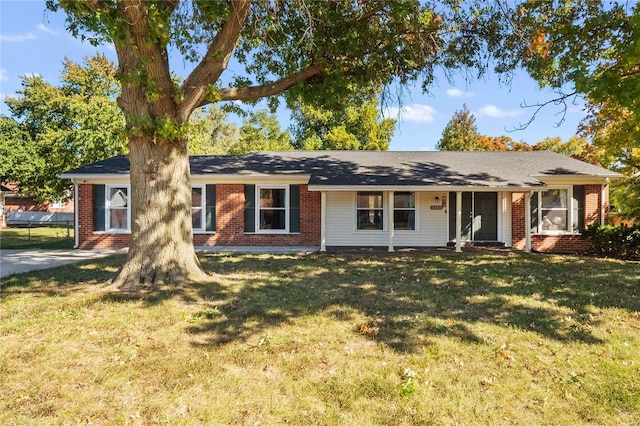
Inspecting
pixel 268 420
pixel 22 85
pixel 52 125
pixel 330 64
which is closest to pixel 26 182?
pixel 52 125

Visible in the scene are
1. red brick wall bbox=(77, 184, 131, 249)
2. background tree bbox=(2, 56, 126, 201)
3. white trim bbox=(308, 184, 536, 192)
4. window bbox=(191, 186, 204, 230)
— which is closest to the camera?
white trim bbox=(308, 184, 536, 192)

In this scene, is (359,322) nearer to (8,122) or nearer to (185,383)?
(185,383)

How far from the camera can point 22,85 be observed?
29.4m

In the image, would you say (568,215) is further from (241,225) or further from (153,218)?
(153,218)

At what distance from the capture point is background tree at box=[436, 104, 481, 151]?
2905cm

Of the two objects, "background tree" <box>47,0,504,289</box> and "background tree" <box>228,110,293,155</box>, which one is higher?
"background tree" <box>228,110,293,155</box>

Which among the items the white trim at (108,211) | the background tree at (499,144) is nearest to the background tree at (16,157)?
the white trim at (108,211)

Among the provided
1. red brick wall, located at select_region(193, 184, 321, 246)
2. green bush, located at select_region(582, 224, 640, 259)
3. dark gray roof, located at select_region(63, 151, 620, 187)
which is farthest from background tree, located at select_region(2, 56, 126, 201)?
green bush, located at select_region(582, 224, 640, 259)

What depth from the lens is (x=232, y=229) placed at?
13.8 m

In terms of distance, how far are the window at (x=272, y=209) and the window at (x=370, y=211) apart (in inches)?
110

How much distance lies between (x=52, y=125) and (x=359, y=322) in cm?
3244

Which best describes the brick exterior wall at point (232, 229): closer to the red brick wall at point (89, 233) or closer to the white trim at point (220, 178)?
the red brick wall at point (89, 233)

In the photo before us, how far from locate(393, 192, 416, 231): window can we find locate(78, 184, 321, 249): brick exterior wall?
2.91 m

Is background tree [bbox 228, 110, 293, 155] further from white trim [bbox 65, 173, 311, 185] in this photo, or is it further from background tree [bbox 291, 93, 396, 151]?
white trim [bbox 65, 173, 311, 185]
